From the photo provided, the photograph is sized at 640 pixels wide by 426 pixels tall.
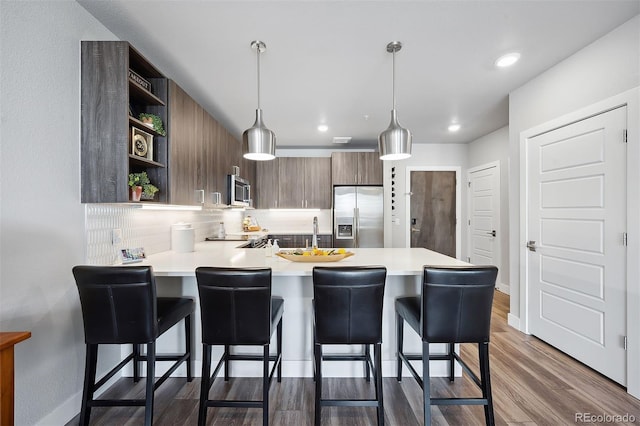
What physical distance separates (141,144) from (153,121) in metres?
0.21

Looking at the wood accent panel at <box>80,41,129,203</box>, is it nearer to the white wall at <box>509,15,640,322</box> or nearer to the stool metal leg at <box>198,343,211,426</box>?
the stool metal leg at <box>198,343,211,426</box>

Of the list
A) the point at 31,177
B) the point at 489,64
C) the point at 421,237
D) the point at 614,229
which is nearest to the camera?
the point at 31,177

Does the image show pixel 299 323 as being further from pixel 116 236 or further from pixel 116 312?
pixel 116 236

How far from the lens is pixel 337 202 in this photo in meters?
4.89

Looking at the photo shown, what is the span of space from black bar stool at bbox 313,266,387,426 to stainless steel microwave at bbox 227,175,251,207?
2493 mm

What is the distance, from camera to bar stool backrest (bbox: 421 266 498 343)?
150 centimetres

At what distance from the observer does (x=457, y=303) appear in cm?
151

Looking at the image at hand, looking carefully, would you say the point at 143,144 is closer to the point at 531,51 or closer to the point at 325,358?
the point at 325,358

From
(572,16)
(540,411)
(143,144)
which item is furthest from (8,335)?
(572,16)

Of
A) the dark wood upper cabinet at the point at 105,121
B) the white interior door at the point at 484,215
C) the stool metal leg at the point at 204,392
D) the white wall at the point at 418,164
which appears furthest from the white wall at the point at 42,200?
the white interior door at the point at 484,215

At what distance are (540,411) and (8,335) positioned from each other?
2.71 meters

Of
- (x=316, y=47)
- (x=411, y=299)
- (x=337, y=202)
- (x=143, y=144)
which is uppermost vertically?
(x=316, y=47)

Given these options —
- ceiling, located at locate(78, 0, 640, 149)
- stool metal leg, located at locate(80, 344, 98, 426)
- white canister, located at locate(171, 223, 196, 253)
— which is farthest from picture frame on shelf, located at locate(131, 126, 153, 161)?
stool metal leg, located at locate(80, 344, 98, 426)

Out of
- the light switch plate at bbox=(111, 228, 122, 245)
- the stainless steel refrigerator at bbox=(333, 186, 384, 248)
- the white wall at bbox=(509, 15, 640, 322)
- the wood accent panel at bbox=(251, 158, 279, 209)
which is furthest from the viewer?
the wood accent panel at bbox=(251, 158, 279, 209)
